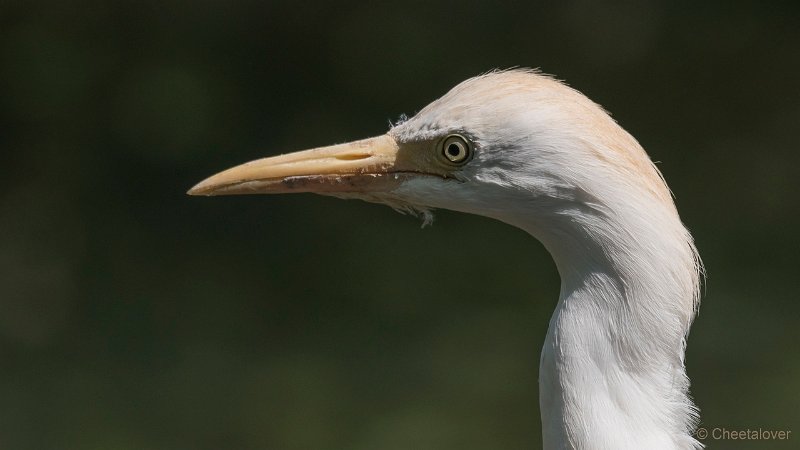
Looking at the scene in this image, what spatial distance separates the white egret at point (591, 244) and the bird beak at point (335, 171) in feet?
0.57

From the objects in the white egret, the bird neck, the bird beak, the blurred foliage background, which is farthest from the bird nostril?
the blurred foliage background

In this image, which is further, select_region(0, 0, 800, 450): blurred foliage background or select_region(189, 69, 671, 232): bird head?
select_region(0, 0, 800, 450): blurred foliage background

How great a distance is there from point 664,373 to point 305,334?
4.88 meters

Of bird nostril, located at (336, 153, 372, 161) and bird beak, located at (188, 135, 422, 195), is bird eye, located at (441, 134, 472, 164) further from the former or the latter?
bird nostril, located at (336, 153, 372, 161)

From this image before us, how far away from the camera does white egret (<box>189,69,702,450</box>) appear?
2504 mm

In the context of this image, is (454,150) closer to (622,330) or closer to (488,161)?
(488,161)

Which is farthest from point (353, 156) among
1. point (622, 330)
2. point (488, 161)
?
point (622, 330)

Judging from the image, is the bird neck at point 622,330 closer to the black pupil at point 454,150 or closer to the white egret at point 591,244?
the white egret at point 591,244

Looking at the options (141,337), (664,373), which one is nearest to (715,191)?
(141,337)

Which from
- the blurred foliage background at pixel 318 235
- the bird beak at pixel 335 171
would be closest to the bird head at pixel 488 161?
the bird beak at pixel 335 171

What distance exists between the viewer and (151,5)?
8.73m

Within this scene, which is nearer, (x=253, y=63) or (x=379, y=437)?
(x=379, y=437)

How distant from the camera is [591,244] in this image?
254 centimetres

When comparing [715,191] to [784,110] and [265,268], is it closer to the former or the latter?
[784,110]
